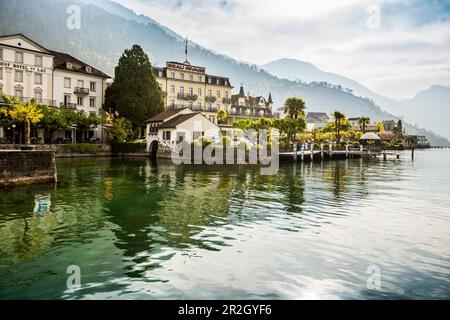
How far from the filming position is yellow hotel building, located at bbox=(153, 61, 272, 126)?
312 ft

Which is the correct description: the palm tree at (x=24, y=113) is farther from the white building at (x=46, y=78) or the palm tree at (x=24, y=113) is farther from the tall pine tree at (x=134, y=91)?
the tall pine tree at (x=134, y=91)

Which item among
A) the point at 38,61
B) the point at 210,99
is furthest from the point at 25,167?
the point at 210,99

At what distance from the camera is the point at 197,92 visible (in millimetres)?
99812

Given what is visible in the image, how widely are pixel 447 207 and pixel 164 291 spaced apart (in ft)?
63.5

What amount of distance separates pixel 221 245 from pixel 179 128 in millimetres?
49066

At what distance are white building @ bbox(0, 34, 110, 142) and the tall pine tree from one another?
3905mm

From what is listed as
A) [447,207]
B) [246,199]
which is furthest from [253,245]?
[447,207]

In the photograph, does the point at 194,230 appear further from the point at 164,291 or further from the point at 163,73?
the point at 163,73

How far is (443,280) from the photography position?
10648 millimetres

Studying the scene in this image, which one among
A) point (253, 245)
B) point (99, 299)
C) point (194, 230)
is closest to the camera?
point (99, 299)

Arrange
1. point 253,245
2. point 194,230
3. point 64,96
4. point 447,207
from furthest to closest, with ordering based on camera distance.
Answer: point 64,96, point 447,207, point 194,230, point 253,245

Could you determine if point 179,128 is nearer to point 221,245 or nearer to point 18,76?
point 18,76

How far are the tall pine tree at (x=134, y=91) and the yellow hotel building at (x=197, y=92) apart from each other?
15.8 m

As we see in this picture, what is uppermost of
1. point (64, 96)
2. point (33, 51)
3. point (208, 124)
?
point (33, 51)
